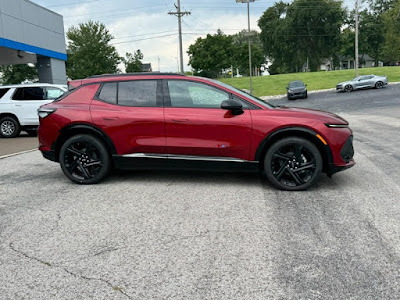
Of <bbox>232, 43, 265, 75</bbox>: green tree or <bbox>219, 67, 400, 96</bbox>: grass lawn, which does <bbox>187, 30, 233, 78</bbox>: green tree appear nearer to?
<bbox>232, 43, 265, 75</bbox>: green tree

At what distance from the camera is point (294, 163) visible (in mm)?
5238

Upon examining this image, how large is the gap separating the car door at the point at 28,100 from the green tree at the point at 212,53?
7197 cm

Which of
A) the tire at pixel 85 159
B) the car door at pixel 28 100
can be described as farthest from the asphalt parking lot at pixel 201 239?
the car door at pixel 28 100

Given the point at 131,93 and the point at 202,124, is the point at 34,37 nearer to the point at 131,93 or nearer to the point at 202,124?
the point at 131,93

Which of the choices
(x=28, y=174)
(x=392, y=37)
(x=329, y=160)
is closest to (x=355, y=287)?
(x=329, y=160)

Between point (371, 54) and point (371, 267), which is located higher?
point (371, 54)

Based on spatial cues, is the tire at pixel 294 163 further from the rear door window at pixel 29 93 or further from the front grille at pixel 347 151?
the rear door window at pixel 29 93

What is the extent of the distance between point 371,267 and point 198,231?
1.56 metres

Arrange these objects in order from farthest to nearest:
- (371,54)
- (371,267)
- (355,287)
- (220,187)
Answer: (371,54) → (220,187) → (371,267) → (355,287)

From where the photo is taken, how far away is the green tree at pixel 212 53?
83375 mm

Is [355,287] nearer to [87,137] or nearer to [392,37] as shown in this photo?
[87,137]

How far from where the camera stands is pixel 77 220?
419 cm

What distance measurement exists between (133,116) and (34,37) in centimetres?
2193

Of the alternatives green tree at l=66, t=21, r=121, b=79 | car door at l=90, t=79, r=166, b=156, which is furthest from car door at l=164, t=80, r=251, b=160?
green tree at l=66, t=21, r=121, b=79
